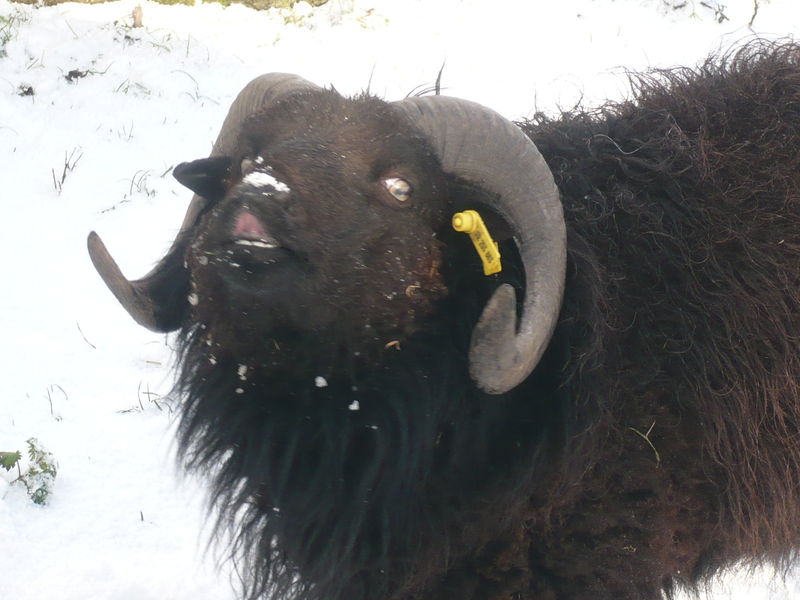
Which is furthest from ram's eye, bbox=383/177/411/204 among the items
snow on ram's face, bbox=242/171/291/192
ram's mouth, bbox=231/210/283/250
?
ram's mouth, bbox=231/210/283/250

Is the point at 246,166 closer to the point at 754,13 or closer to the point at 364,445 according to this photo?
the point at 364,445

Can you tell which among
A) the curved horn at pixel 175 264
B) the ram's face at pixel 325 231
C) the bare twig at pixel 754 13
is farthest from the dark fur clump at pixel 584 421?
the bare twig at pixel 754 13

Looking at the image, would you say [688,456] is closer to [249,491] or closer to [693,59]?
[249,491]

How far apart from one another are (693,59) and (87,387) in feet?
21.6

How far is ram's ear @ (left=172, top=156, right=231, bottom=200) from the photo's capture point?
332 cm

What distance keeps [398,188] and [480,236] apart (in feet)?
1.07

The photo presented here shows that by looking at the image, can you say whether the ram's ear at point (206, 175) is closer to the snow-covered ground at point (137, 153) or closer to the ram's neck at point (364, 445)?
the ram's neck at point (364, 445)

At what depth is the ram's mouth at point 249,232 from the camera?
8.82ft

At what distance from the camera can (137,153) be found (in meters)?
7.79

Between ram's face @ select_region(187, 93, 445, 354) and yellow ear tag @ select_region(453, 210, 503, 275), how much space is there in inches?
5.5

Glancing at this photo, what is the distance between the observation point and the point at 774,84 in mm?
3656

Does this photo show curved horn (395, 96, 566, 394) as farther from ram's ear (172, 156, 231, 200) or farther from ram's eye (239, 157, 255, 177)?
ram's ear (172, 156, 231, 200)

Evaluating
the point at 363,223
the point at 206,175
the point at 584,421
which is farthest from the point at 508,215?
the point at 206,175

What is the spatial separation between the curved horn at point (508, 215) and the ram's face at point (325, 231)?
0.12 meters
